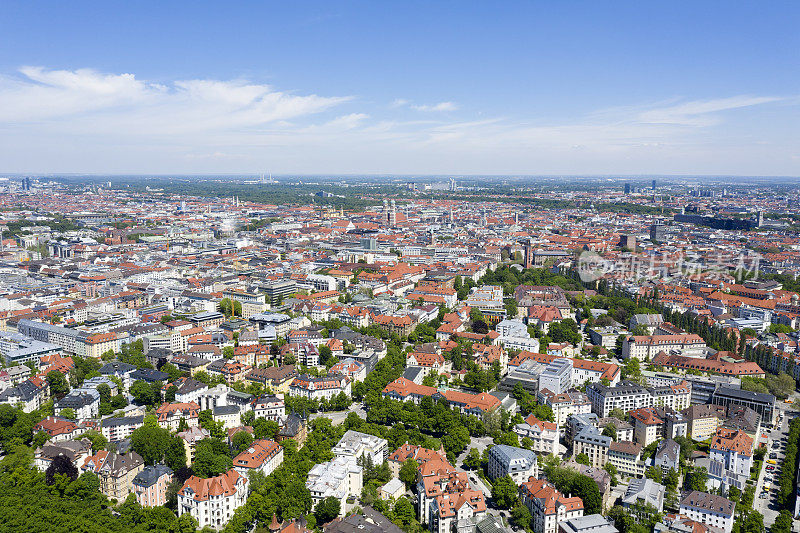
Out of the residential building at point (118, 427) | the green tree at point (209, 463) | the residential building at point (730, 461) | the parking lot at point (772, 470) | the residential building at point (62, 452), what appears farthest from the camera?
the residential building at point (118, 427)

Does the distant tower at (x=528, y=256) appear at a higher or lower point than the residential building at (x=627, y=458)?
higher

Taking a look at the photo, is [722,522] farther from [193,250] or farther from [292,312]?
[193,250]

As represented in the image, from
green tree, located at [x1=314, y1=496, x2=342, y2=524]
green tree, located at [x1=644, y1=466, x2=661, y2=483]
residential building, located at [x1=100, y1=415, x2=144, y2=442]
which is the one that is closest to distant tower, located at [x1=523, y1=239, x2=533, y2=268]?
green tree, located at [x1=644, y1=466, x2=661, y2=483]

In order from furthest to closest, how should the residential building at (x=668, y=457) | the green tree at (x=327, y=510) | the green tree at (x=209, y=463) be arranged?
the residential building at (x=668, y=457) → the green tree at (x=209, y=463) → the green tree at (x=327, y=510)

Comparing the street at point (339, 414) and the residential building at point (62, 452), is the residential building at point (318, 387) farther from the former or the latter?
the residential building at point (62, 452)

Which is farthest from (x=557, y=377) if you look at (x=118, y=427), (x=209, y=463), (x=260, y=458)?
(x=118, y=427)

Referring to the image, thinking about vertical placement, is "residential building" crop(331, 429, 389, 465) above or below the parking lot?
above

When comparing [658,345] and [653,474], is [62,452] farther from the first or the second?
[658,345]

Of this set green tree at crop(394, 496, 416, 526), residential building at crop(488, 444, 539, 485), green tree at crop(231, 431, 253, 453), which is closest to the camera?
green tree at crop(394, 496, 416, 526)

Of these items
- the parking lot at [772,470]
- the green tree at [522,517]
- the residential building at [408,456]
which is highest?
the residential building at [408,456]

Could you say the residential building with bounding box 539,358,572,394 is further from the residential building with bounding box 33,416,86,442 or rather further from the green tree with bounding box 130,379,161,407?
the residential building with bounding box 33,416,86,442

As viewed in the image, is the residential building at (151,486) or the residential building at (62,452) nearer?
the residential building at (151,486)

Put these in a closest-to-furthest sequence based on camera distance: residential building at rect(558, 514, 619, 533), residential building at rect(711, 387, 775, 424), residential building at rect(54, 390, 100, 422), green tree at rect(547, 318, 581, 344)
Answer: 1. residential building at rect(558, 514, 619, 533)
2. residential building at rect(54, 390, 100, 422)
3. residential building at rect(711, 387, 775, 424)
4. green tree at rect(547, 318, 581, 344)

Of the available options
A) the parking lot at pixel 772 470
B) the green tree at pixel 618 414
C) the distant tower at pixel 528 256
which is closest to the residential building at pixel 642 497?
the parking lot at pixel 772 470
